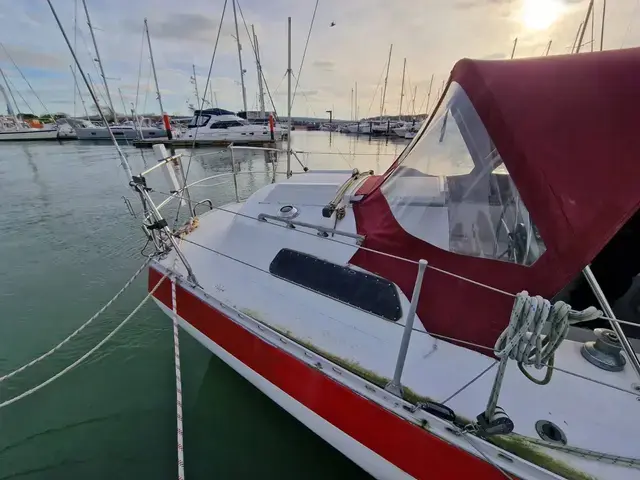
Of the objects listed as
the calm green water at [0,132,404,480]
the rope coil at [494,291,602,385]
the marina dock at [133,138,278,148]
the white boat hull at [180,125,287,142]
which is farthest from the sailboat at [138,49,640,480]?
the white boat hull at [180,125,287,142]

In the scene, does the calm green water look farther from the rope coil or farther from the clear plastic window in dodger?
the clear plastic window in dodger

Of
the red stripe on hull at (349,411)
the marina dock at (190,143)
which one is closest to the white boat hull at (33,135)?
the marina dock at (190,143)

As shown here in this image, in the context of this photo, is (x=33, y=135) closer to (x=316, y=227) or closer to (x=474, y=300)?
(x=316, y=227)

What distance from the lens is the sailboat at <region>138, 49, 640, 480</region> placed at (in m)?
1.41

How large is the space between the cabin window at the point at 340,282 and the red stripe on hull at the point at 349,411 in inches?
21.5

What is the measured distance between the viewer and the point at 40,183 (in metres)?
11.9

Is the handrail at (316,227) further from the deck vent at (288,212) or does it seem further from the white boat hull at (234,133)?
the white boat hull at (234,133)

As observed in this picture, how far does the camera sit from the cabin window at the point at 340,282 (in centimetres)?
214

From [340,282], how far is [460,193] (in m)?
1.03

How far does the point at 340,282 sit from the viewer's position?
2359mm

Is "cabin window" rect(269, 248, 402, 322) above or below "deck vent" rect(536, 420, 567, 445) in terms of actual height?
above

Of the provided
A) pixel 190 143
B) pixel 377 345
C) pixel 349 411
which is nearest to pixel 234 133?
pixel 190 143

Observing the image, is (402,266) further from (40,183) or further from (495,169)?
(40,183)

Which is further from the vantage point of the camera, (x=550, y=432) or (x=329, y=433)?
(x=329, y=433)
